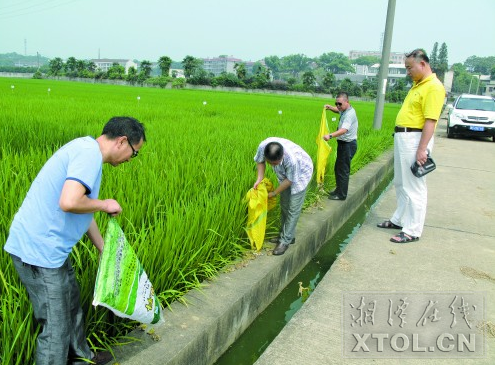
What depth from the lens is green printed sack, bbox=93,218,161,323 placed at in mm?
1518

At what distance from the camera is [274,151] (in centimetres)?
270

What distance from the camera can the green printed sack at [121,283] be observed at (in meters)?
1.52

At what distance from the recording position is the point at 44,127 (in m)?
5.19

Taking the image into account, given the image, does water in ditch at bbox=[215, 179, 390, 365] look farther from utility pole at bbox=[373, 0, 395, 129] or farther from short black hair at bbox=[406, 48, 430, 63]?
utility pole at bbox=[373, 0, 395, 129]

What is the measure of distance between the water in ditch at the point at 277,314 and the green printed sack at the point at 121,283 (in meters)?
0.74

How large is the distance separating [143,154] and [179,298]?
2.22 m

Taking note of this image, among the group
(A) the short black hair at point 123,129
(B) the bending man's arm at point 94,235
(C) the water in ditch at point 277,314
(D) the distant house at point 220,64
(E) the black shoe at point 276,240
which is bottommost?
(C) the water in ditch at point 277,314

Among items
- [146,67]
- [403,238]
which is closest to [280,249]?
[403,238]

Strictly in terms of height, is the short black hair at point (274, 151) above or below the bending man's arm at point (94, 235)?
above

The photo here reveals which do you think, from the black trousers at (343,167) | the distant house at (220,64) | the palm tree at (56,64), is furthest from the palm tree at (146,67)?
the distant house at (220,64)

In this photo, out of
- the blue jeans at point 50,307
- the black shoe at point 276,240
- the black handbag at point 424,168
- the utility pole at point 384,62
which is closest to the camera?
the blue jeans at point 50,307

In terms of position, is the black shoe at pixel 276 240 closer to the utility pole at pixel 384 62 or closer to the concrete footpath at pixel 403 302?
the concrete footpath at pixel 403 302

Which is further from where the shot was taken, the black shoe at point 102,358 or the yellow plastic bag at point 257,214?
the yellow plastic bag at point 257,214

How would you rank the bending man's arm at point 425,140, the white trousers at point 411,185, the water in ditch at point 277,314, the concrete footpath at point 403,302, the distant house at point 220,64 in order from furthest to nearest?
the distant house at point 220,64 → the white trousers at point 411,185 → the bending man's arm at point 425,140 → the water in ditch at point 277,314 → the concrete footpath at point 403,302
